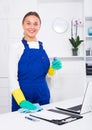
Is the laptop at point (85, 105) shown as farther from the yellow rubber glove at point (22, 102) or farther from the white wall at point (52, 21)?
the white wall at point (52, 21)

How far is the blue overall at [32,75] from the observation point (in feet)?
7.06

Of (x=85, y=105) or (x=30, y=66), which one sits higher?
(x=30, y=66)

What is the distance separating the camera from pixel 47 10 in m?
3.79

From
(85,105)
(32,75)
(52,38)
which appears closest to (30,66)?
(32,75)

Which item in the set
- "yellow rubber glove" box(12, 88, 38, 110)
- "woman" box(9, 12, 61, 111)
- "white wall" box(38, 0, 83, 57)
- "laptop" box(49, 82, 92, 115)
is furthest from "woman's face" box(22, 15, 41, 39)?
"white wall" box(38, 0, 83, 57)

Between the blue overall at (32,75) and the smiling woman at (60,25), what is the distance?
1.57 m

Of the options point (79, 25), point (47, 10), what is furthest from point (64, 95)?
point (47, 10)

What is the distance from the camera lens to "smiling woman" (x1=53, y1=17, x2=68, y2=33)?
3.77 meters

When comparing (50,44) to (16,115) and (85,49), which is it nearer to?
(85,49)

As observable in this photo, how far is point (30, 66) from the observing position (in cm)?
217

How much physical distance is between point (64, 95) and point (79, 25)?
115 centimetres

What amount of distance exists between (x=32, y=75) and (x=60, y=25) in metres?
1.80

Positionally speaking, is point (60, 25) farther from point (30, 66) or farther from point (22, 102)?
point (22, 102)

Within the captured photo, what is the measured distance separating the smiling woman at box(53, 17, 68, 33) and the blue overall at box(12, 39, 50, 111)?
1569 mm
